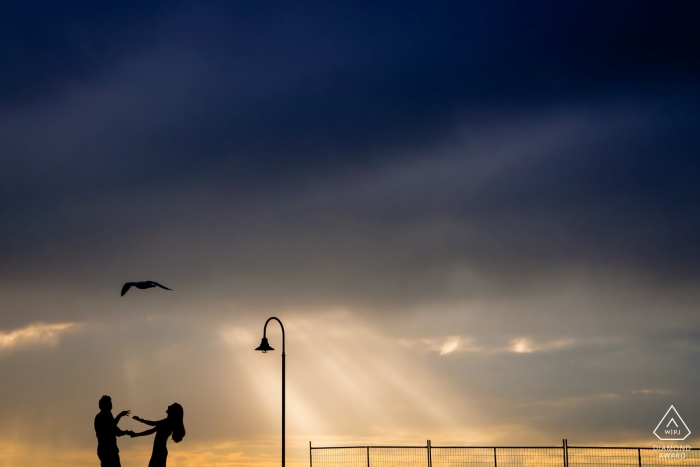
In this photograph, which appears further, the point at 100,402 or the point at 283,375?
the point at 283,375

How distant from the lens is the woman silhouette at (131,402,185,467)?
1991 cm

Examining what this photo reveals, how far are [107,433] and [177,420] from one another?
1780 millimetres

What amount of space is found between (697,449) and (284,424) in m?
15.9

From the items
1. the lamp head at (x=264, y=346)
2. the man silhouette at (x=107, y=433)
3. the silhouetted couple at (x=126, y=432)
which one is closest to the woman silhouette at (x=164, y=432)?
Answer: the silhouetted couple at (x=126, y=432)

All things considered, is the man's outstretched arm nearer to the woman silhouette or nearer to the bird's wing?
the woman silhouette

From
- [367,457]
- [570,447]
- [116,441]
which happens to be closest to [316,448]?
[367,457]

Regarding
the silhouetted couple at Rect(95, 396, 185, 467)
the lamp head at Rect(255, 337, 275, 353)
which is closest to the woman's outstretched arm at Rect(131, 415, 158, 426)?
the silhouetted couple at Rect(95, 396, 185, 467)

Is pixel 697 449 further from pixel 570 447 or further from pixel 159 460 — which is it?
pixel 159 460

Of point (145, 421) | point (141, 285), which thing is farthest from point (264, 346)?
point (145, 421)

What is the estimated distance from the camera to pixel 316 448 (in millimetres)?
35438

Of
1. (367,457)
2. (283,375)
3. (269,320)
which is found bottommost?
(367,457)

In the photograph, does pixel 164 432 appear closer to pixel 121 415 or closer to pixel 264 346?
pixel 121 415

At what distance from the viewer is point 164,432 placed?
19.9 meters

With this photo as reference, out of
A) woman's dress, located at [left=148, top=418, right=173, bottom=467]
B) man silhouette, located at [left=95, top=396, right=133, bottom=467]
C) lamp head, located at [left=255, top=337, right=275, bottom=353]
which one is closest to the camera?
man silhouette, located at [left=95, top=396, right=133, bottom=467]
